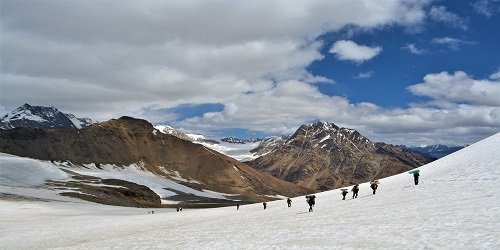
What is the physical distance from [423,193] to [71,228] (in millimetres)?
36000

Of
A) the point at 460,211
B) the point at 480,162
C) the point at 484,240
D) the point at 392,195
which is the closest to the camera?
the point at 484,240

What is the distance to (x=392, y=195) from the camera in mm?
42688

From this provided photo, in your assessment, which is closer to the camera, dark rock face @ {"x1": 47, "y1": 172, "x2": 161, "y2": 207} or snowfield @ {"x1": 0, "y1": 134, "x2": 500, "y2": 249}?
snowfield @ {"x1": 0, "y1": 134, "x2": 500, "y2": 249}

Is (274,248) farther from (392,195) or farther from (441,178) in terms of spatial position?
(441,178)

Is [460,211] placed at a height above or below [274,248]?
above

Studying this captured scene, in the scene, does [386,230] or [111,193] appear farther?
[111,193]

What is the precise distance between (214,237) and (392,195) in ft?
62.5

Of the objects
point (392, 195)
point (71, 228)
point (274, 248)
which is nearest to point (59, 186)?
point (71, 228)

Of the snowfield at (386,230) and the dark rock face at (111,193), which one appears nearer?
the snowfield at (386,230)

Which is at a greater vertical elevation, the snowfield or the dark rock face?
the dark rock face

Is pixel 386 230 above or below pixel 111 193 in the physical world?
below

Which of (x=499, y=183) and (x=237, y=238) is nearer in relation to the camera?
(x=237, y=238)

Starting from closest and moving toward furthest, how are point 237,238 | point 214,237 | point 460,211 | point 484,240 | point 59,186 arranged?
point 484,240
point 460,211
point 237,238
point 214,237
point 59,186

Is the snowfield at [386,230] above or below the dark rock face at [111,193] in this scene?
below
